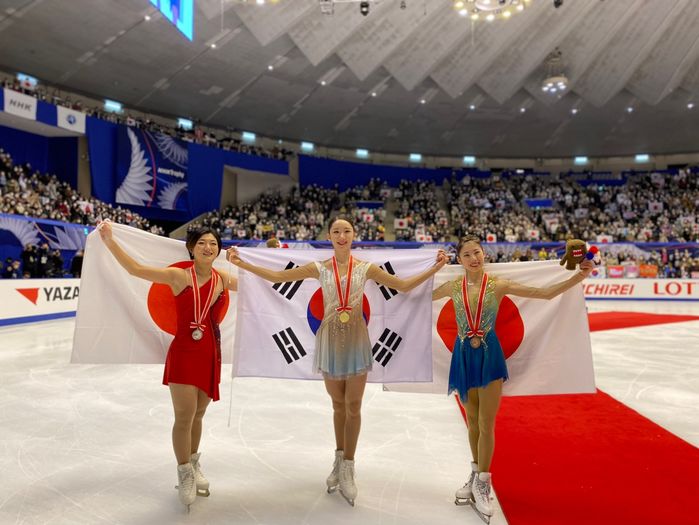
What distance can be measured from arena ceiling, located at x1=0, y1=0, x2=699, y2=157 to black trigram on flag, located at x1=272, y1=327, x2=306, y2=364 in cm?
2079

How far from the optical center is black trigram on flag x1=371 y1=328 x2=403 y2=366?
374cm

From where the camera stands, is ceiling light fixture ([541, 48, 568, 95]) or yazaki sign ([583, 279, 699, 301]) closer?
yazaki sign ([583, 279, 699, 301])

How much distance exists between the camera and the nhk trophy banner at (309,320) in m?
3.71

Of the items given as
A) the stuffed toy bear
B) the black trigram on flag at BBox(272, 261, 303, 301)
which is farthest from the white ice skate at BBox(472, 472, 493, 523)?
the black trigram on flag at BBox(272, 261, 303, 301)

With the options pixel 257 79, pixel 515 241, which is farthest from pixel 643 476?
pixel 257 79

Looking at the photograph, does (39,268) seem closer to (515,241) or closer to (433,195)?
(515,241)

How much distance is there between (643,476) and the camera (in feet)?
11.7

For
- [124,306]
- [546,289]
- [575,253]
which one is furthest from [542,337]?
[124,306]

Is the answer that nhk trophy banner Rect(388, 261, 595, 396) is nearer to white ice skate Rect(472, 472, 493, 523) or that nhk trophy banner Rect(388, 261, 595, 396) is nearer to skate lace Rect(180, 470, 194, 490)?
white ice skate Rect(472, 472, 493, 523)

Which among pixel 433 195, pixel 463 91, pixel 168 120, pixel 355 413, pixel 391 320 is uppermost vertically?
pixel 463 91

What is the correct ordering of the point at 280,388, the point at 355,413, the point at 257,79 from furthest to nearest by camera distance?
the point at 257,79 < the point at 280,388 < the point at 355,413

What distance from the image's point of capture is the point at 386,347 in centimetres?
374

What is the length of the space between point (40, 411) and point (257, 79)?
26.3m

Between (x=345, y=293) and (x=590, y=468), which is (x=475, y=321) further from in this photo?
(x=590, y=468)
